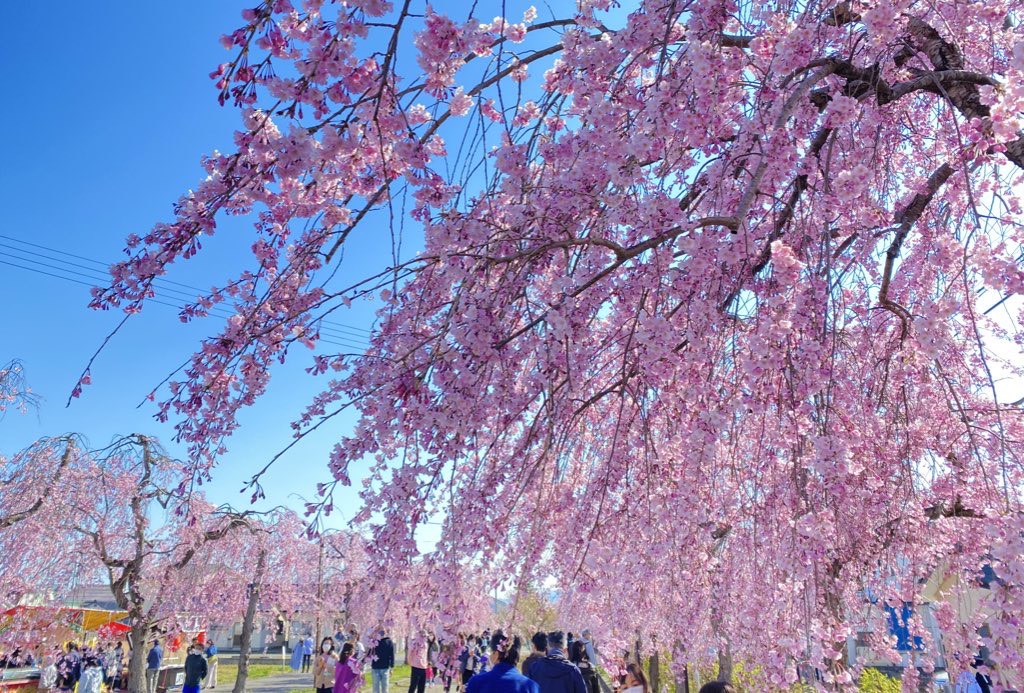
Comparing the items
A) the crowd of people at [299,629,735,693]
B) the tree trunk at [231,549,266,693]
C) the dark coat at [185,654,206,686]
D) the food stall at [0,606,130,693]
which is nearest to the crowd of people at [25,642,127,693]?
the food stall at [0,606,130,693]

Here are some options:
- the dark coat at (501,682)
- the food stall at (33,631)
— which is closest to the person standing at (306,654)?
the food stall at (33,631)

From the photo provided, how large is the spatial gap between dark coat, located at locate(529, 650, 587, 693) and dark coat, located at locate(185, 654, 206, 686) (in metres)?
7.03

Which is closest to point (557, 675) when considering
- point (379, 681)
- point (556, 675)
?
point (556, 675)

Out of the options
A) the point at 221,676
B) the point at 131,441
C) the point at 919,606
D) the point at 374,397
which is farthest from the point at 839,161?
the point at 221,676

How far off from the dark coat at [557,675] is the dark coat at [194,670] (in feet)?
23.1

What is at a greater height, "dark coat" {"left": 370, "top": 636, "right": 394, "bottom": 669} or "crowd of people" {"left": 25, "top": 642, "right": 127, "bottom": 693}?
"dark coat" {"left": 370, "top": 636, "right": 394, "bottom": 669}

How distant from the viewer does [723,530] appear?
5.05 metres

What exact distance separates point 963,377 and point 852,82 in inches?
121

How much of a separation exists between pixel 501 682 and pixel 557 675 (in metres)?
0.79

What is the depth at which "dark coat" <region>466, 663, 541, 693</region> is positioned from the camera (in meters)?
3.54

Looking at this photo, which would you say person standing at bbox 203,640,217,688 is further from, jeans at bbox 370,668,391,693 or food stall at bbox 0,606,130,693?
jeans at bbox 370,668,391,693

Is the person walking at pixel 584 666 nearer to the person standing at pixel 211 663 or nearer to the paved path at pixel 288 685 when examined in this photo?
the paved path at pixel 288 685

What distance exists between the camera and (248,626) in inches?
484

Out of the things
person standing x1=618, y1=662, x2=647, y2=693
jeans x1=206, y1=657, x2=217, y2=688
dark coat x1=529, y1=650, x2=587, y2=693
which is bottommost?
jeans x1=206, y1=657, x2=217, y2=688
